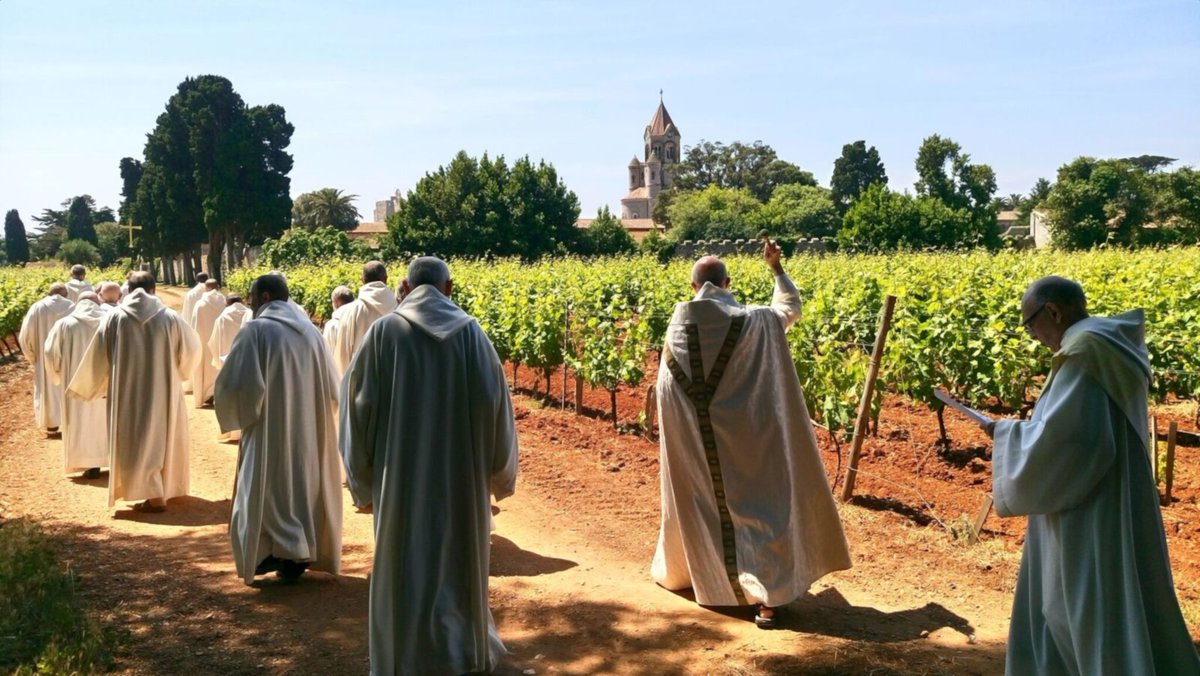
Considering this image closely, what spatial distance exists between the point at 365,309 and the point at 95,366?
212 centimetres

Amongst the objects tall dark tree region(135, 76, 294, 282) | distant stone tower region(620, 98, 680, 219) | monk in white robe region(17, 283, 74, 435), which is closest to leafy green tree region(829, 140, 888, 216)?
distant stone tower region(620, 98, 680, 219)

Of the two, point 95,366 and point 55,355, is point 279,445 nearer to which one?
point 95,366

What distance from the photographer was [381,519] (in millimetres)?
4371

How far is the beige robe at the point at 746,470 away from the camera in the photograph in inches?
209

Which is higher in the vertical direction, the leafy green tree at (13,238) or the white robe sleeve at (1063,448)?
the leafy green tree at (13,238)

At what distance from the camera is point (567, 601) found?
570 cm

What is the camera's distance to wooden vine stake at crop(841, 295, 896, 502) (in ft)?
23.9

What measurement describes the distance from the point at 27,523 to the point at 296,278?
74.9 ft

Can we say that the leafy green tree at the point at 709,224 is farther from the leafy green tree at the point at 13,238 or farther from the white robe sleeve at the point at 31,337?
the white robe sleeve at the point at 31,337

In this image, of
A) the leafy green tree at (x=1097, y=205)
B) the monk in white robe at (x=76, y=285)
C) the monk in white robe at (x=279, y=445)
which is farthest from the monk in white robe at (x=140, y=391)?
the leafy green tree at (x=1097, y=205)

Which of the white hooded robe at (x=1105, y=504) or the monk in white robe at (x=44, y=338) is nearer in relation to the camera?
the white hooded robe at (x=1105, y=504)

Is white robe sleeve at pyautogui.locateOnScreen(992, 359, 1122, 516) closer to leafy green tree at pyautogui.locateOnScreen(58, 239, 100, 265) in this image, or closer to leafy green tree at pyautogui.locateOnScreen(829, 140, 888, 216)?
leafy green tree at pyautogui.locateOnScreen(58, 239, 100, 265)

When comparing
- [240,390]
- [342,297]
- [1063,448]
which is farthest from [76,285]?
[1063,448]

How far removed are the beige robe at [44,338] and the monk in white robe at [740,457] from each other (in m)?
9.15
